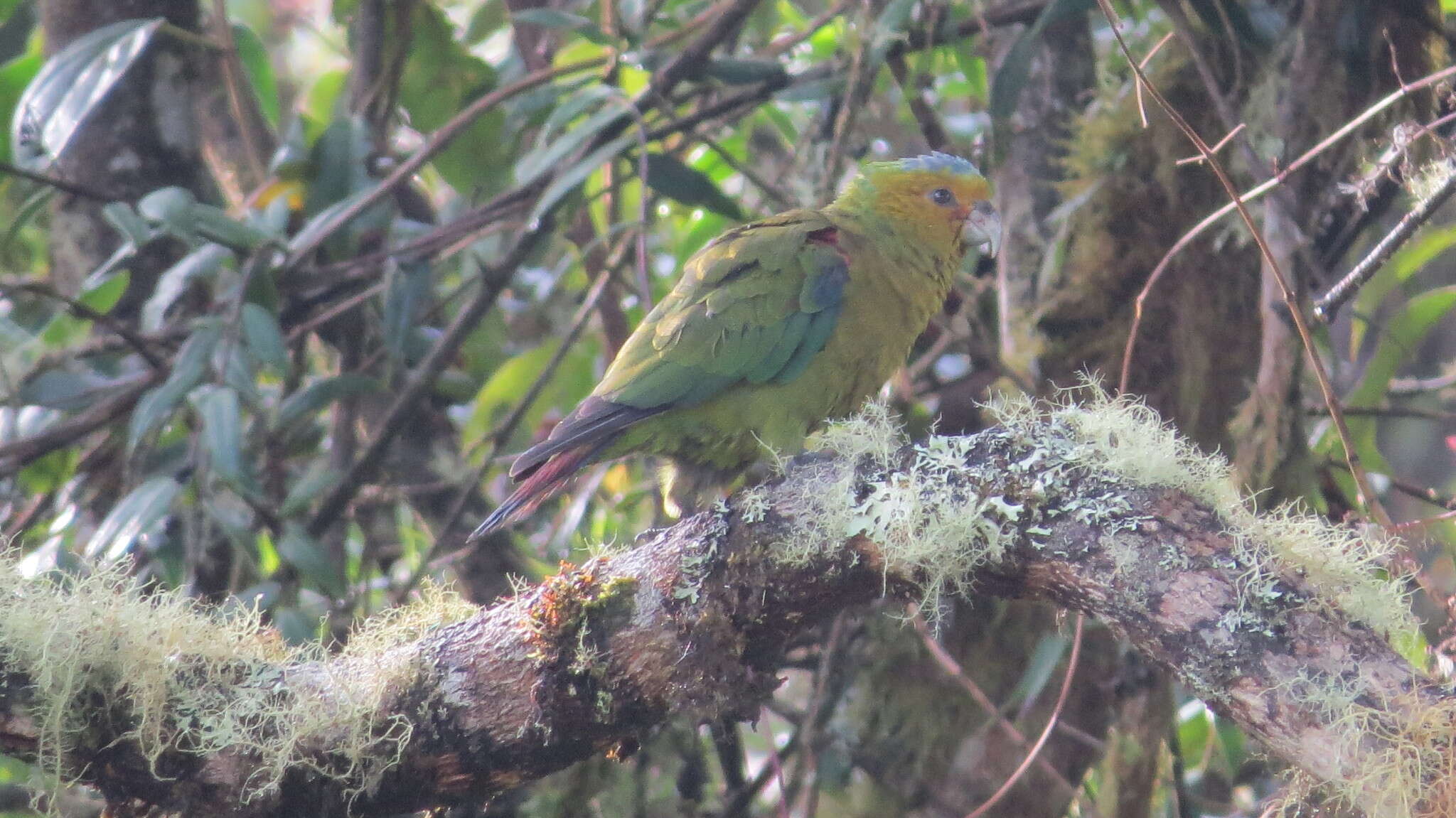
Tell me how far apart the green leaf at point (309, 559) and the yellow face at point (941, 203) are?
5.53 feet

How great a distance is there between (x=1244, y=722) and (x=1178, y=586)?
17 cm

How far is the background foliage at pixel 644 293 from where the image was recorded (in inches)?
115

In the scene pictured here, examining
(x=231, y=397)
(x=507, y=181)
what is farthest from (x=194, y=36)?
(x=231, y=397)

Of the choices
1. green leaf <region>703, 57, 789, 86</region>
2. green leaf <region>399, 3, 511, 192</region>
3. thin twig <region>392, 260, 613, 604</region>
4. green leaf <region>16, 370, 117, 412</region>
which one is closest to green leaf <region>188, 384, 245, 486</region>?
green leaf <region>16, 370, 117, 412</region>

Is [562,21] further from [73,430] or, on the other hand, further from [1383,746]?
[1383,746]

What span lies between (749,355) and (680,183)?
765mm

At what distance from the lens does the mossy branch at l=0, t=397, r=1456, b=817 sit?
1413 millimetres

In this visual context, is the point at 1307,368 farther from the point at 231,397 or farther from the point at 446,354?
the point at 231,397

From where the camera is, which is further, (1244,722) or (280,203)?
(280,203)

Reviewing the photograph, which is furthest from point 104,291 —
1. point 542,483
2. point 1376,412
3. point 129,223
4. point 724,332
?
point 1376,412

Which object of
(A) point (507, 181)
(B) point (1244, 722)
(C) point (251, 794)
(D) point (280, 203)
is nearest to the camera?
(B) point (1244, 722)

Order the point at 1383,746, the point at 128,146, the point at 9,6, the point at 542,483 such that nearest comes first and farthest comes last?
the point at 1383,746, the point at 542,483, the point at 128,146, the point at 9,6

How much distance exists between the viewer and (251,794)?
1.76 m

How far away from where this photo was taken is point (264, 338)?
2932mm
